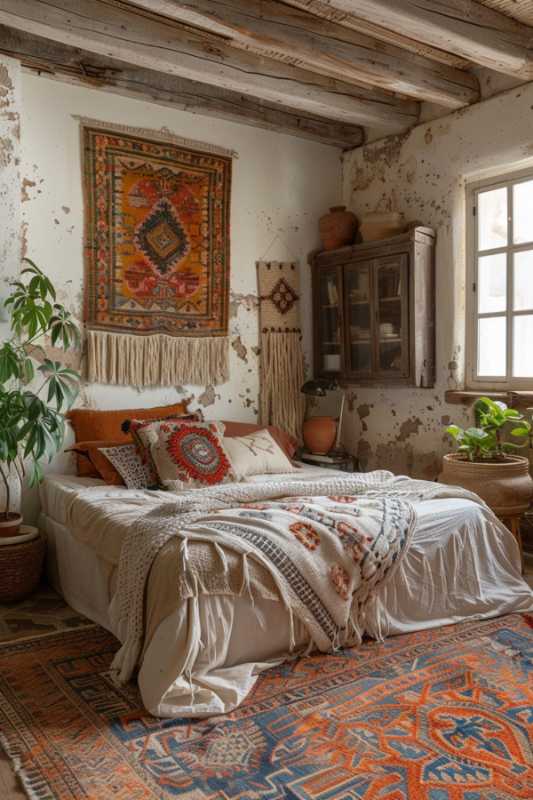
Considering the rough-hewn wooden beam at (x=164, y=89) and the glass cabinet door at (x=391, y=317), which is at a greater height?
the rough-hewn wooden beam at (x=164, y=89)

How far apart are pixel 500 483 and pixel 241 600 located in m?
1.73

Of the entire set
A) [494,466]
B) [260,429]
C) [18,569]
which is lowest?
[18,569]

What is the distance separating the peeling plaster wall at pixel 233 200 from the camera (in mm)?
3852

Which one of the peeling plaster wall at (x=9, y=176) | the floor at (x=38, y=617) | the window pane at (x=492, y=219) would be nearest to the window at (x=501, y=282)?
the window pane at (x=492, y=219)

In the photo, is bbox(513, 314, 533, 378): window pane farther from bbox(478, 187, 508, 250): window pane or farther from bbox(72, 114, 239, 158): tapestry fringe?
bbox(72, 114, 239, 158): tapestry fringe

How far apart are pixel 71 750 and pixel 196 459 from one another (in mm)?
1717

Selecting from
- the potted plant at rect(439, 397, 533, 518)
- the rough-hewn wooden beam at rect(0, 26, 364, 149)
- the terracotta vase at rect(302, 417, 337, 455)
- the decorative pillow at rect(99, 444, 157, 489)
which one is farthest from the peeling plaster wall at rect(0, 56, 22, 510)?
the potted plant at rect(439, 397, 533, 518)

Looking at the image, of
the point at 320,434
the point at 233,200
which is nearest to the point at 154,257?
the point at 233,200

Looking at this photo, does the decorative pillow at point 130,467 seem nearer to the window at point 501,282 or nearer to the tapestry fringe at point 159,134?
the tapestry fringe at point 159,134

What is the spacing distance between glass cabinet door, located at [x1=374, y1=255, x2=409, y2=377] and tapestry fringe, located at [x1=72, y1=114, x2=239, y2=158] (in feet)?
4.26

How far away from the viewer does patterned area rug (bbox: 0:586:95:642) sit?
2.94m

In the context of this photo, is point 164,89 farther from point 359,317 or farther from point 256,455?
point 256,455

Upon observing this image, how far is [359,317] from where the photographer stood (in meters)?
4.69

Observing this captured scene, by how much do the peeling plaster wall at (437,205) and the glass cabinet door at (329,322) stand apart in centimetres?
31
